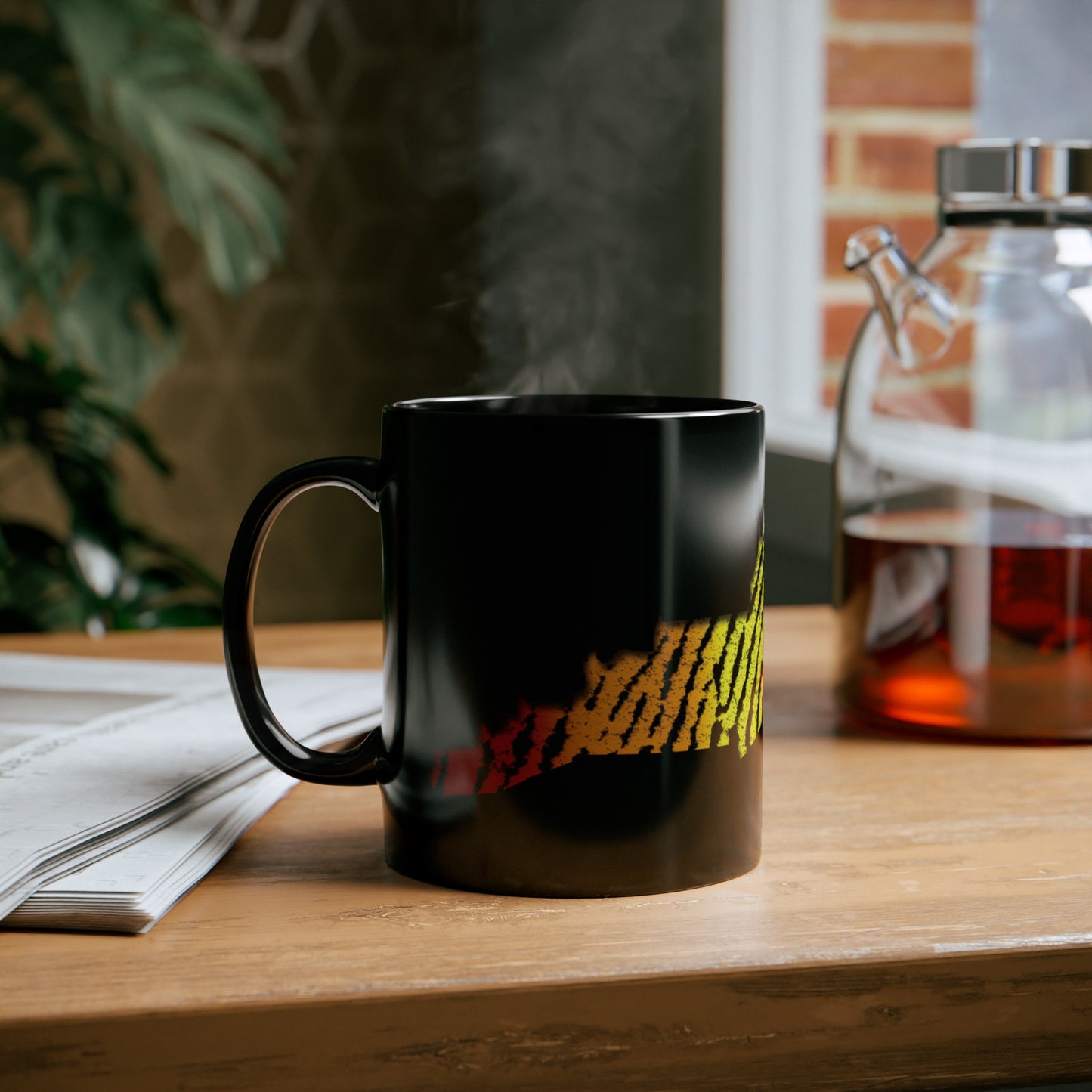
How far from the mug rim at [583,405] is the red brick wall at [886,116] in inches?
41.9

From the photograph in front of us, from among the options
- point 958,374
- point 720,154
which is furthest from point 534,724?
point 720,154

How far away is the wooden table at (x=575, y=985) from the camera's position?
1.09 ft

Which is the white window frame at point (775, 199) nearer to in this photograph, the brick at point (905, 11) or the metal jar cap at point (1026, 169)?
the brick at point (905, 11)

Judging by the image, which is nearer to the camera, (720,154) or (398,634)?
(398,634)

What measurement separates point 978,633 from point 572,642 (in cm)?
26

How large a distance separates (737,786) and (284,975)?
150 millimetres

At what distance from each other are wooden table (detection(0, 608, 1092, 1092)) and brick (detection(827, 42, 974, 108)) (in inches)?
49.9

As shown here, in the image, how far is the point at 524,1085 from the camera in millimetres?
344

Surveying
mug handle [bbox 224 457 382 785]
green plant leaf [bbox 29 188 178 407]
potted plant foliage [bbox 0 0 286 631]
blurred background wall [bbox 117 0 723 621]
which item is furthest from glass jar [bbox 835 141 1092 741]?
blurred background wall [bbox 117 0 723 621]

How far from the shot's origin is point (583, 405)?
490mm

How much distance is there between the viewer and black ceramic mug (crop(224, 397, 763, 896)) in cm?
39

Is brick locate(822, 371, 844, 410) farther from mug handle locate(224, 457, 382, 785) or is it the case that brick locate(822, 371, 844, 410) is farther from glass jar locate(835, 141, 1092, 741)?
mug handle locate(224, 457, 382, 785)

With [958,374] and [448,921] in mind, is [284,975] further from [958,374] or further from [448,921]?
[958,374]

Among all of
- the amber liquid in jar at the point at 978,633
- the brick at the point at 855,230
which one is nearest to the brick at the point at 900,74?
the brick at the point at 855,230
